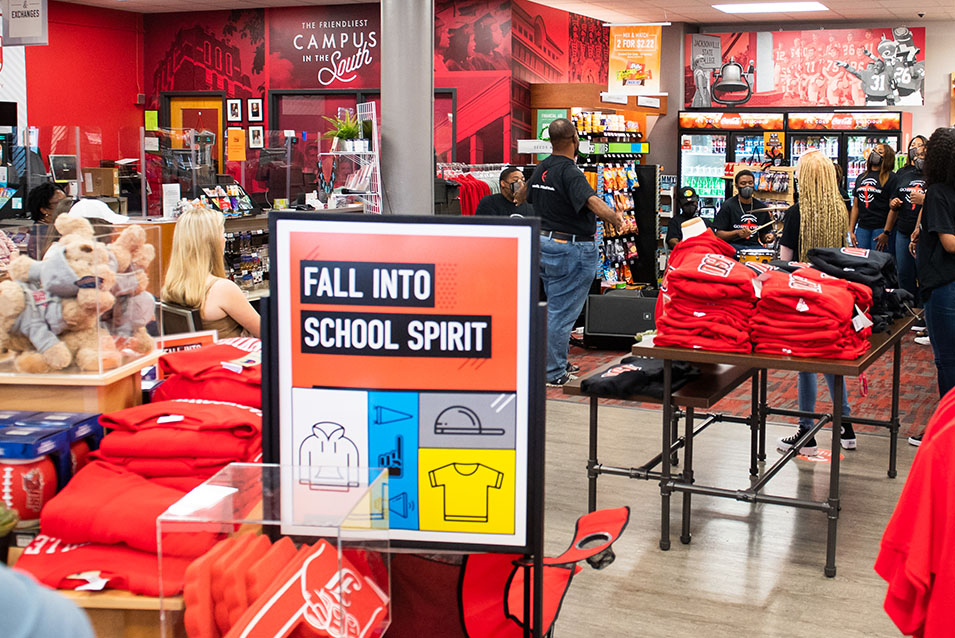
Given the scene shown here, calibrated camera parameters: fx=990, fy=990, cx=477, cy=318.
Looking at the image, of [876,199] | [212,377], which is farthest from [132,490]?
[876,199]

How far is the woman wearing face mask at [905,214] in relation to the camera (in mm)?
9242

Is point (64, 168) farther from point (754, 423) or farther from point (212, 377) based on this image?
point (212, 377)

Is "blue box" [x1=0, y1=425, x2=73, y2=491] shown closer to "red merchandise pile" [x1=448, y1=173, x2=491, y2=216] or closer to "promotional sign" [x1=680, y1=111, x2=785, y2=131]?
"red merchandise pile" [x1=448, y1=173, x2=491, y2=216]

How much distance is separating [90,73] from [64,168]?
11.6 feet

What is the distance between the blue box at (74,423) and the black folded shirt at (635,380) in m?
2.16

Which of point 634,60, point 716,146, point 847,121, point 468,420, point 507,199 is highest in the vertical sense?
point 634,60

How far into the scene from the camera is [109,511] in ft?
6.34

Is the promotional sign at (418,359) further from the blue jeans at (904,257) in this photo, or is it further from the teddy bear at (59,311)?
the blue jeans at (904,257)

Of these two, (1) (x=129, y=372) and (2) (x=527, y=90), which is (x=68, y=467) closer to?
(1) (x=129, y=372)

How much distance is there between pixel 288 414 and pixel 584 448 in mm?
3755

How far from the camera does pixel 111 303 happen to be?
7.86 ft

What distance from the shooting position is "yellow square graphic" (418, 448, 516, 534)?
69.1 inches

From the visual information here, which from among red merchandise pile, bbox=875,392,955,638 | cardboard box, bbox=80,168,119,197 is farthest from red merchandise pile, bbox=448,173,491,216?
red merchandise pile, bbox=875,392,955,638

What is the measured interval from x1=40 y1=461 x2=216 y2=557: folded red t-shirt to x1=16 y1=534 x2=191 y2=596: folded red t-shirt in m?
0.02
